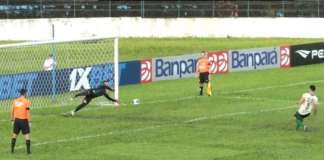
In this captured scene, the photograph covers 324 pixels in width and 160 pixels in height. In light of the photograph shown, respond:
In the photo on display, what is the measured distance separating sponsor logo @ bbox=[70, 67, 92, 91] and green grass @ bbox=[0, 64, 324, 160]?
6.05 ft

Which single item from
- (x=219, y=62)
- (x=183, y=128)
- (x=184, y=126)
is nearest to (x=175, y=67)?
(x=219, y=62)

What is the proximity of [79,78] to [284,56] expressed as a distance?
58.7 feet

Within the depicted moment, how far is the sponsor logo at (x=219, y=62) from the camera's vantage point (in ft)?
161

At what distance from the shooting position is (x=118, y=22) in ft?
218

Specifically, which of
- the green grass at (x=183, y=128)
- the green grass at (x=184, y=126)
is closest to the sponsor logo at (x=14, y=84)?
the green grass at (x=184, y=126)

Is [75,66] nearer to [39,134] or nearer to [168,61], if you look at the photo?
[168,61]

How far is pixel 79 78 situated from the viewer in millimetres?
39031

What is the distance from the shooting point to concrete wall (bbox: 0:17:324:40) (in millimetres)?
64062

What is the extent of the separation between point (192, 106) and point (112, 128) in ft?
22.0

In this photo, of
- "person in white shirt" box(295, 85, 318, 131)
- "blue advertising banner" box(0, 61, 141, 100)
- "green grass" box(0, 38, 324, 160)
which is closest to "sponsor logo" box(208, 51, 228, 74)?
"green grass" box(0, 38, 324, 160)

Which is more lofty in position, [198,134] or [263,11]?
[263,11]

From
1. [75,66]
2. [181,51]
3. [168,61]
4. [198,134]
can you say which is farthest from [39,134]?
[181,51]

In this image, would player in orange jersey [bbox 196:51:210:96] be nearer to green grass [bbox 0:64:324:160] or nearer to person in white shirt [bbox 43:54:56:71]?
green grass [bbox 0:64:324:160]

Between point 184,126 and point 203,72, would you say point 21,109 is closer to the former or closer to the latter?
point 184,126
